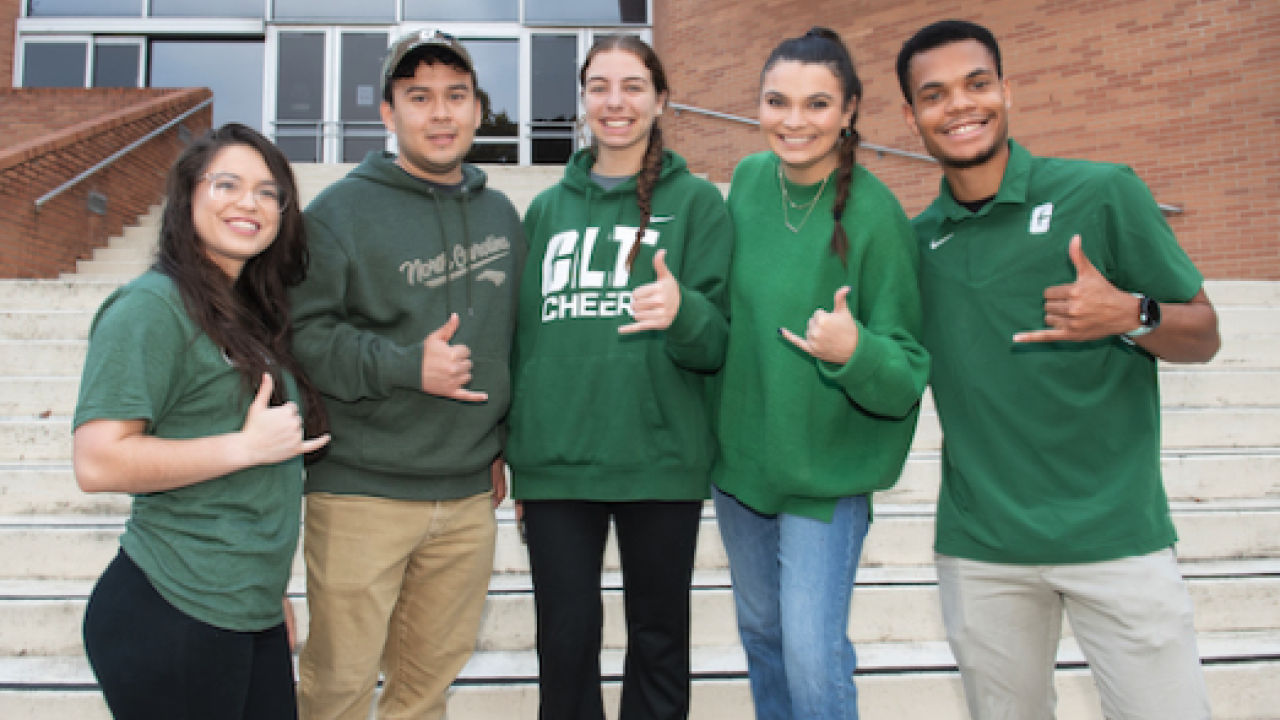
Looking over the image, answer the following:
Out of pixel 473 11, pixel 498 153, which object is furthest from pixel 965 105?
pixel 473 11

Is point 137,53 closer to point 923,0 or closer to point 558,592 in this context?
point 923,0

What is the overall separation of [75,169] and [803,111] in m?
8.71

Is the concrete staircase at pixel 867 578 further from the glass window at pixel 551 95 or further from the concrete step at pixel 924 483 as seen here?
the glass window at pixel 551 95

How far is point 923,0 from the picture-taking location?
959 cm

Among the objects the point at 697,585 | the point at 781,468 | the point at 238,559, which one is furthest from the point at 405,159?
the point at 697,585

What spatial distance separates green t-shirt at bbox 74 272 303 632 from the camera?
146 centimetres

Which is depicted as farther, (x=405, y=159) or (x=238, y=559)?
(x=405, y=159)

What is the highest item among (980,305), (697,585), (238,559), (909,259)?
(909,259)

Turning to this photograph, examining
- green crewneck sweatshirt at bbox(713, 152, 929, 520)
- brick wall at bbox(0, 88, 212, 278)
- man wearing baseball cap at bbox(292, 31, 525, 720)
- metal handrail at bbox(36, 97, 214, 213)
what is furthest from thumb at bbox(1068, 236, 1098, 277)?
metal handrail at bbox(36, 97, 214, 213)

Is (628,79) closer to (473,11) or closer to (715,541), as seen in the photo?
(715,541)

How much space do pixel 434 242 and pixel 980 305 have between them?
56.9 inches

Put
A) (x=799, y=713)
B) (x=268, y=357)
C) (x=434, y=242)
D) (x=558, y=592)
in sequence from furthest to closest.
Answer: (x=434, y=242) → (x=558, y=592) → (x=799, y=713) → (x=268, y=357)

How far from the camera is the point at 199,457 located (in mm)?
1512

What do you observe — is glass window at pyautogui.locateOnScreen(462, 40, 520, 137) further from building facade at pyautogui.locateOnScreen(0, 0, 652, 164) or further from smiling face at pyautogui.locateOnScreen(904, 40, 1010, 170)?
smiling face at pyautogui.locateOnScreen(904, 40, 1010, 170)
